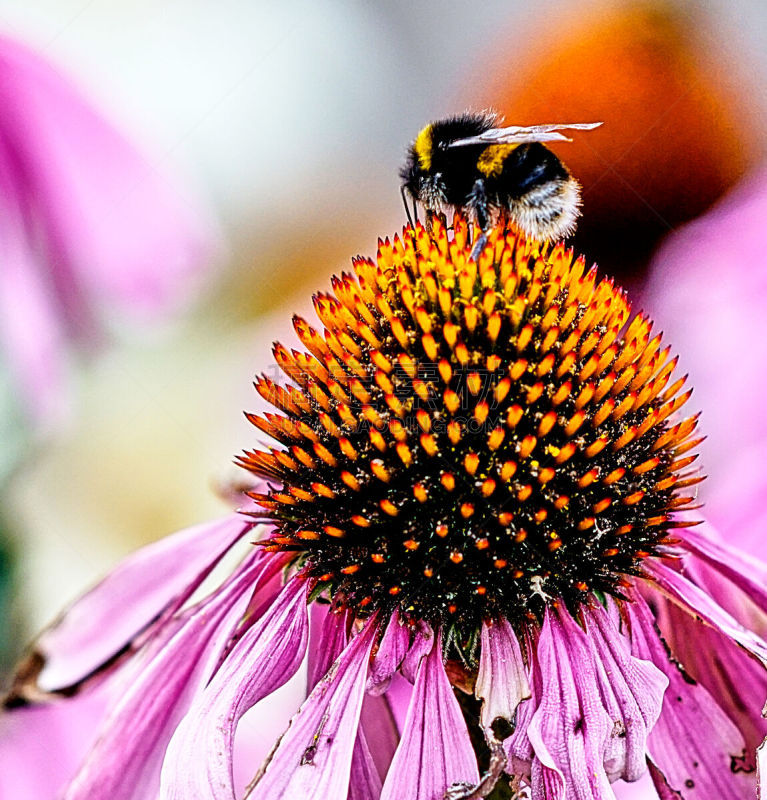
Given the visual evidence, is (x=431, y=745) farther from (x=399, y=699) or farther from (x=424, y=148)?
(x=424, y=148)

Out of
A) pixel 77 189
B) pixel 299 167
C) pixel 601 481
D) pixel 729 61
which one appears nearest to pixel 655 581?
pixel 601 481

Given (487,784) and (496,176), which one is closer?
(487,784)

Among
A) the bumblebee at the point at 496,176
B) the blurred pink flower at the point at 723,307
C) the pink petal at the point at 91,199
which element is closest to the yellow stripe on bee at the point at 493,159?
the bumblebee at the point at 496,176

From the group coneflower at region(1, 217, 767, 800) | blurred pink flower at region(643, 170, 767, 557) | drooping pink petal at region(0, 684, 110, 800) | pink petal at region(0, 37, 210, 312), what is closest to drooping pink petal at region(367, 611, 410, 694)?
coneflower at region(1, 217, 767, 800)

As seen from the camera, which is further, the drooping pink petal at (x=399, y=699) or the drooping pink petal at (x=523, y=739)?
the drooping pink petal at (x=399, y=699)

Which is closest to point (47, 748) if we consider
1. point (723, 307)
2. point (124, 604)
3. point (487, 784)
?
point (124, 604)

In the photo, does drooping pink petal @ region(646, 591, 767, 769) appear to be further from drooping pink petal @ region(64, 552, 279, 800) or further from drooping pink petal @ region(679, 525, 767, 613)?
drooping pink petal @ region(64, 552, 279, 800)

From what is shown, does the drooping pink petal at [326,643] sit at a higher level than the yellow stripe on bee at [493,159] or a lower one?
lower

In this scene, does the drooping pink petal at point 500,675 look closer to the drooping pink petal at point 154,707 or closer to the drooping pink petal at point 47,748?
the drooping pink petal at point 154,707
